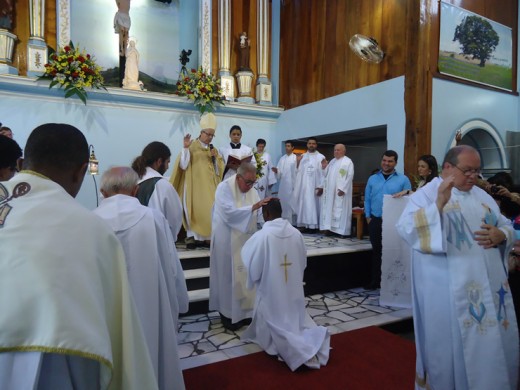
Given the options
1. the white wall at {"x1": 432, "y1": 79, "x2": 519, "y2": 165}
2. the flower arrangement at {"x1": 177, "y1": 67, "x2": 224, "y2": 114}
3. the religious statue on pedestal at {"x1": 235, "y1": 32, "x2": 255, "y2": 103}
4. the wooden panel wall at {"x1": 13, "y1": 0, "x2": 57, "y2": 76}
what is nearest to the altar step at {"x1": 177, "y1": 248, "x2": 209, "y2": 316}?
the flower arrangement at {"x1": 177, "y1": 67, "x2": 224, "y2": 114}

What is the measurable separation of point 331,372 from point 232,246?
169 cm

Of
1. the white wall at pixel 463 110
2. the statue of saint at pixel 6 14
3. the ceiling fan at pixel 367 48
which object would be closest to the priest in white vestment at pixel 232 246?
the white wall at pixel 463 110

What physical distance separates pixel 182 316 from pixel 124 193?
2.73 meters

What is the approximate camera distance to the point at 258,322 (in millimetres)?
3633

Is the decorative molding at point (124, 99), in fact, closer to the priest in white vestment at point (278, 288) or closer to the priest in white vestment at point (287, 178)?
the priest in white vestment at point (287, 178)

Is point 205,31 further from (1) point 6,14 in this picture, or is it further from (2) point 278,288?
(2) point 278,288

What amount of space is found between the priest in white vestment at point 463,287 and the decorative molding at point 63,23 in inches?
324

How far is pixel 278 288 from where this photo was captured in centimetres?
348

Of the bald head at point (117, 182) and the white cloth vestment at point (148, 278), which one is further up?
the bald head at point (117, 182)

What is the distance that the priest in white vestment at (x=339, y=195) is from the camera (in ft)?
24.0

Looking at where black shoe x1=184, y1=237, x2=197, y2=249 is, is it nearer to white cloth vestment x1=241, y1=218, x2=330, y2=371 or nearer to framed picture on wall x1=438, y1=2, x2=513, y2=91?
white cloth vestment x1=241, y1=218, x2=330, y2=371

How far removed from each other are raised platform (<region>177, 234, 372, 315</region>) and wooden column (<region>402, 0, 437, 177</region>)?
5.97 ft

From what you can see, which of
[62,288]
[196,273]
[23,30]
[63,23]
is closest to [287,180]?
[196,273]

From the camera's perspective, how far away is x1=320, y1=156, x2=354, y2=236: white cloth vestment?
7.32m
